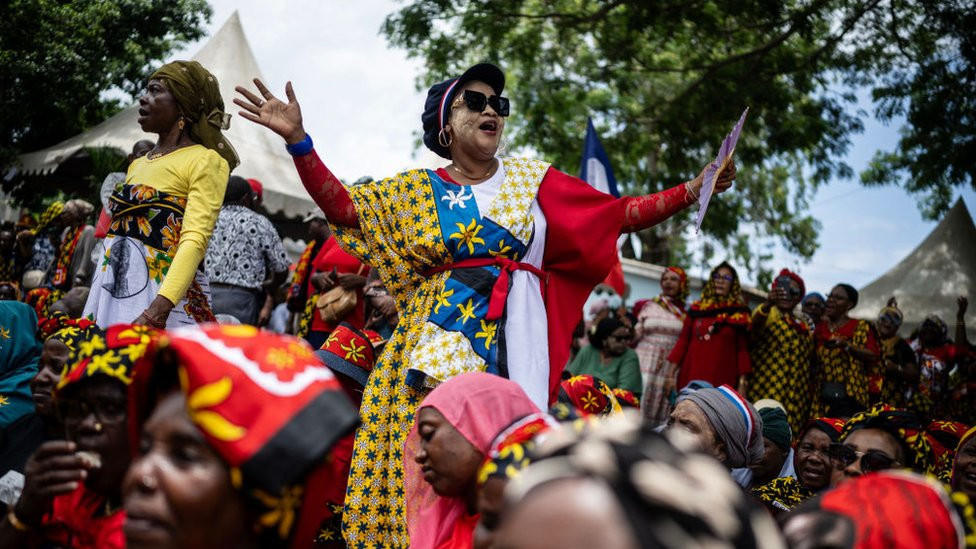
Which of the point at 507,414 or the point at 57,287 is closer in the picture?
the point at 507,414

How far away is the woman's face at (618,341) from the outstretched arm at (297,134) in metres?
6.15

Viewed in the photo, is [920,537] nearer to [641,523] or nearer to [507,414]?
[641,523]

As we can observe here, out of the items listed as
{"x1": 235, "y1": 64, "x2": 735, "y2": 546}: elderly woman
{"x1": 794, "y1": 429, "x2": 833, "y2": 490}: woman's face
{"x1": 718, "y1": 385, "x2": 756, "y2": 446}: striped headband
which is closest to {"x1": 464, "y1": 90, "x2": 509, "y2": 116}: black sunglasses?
{"x1": 235, "y1": 64, "x2": 735, "y2": 546}: elderly woman

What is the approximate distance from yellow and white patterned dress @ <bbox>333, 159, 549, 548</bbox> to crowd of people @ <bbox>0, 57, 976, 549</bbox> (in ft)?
0.04

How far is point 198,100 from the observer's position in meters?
4.44

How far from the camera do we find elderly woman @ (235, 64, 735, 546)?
421cm

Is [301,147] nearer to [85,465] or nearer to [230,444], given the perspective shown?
[85,465]

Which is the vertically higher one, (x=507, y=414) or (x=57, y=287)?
(x=57, y=287)

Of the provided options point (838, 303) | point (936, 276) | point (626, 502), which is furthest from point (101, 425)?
point (936, 276)

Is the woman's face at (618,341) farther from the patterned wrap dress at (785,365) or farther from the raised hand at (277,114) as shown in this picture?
the raised hand at (277,114)

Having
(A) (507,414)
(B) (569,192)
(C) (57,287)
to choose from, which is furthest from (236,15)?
(A) (507,414)

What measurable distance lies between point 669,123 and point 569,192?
8321 millimetres

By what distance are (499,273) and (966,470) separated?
1.99 meters

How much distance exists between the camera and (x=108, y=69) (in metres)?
7.18
